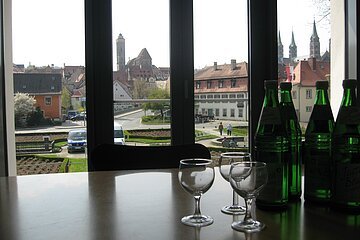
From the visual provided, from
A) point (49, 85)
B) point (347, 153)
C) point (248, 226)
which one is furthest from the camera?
point (49, 85)

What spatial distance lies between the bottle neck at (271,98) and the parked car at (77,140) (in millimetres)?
2170

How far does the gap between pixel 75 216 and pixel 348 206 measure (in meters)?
0.64

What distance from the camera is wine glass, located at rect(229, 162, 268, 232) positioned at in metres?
0.83

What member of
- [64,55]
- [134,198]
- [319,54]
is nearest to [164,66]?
[64,55]

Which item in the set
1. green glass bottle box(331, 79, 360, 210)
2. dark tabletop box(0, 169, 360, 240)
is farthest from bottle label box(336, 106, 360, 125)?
dark tabletop box(0, 169, 360, 240)

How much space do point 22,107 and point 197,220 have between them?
7.81 ft

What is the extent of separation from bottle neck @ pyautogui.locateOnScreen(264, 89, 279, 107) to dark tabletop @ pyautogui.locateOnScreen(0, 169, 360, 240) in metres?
0.26

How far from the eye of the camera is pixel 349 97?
97cm

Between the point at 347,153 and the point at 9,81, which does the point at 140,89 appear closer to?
the point at 9,81


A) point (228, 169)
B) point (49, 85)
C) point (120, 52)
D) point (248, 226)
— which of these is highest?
point (120, 52)

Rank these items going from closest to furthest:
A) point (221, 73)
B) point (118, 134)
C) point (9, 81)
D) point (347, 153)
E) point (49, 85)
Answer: point (347, 153), point (9, 81), point (49, 85), point (118, 134), point (221, 73)

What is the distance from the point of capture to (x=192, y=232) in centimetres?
80

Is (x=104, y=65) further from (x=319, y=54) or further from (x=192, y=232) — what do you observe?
(x=192, y=232)

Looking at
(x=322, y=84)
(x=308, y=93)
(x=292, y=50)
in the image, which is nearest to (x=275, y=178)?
(x=322, y=84)
